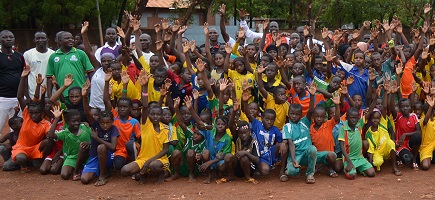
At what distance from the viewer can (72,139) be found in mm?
6027

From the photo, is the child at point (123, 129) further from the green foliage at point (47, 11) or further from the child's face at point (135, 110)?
the green foliage at point (47, 11)

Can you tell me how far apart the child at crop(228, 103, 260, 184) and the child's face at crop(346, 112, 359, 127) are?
110 cm

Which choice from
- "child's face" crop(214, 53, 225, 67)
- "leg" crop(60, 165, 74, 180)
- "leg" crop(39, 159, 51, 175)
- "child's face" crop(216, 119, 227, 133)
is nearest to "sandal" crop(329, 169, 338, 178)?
"child's face" crop(216, 119, 227, 133)

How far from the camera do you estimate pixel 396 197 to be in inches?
203

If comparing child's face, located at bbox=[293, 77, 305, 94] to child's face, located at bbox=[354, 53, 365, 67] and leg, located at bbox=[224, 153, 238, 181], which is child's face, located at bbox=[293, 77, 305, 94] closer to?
child's face, located at bbox=[354, 53, 365, 67]

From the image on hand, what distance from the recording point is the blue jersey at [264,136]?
5906 millimetres

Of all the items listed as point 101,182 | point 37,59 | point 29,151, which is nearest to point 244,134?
point 101,182

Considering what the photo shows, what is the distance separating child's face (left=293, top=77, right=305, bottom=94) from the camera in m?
6.30

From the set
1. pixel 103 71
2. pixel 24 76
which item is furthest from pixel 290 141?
pixel 24 76

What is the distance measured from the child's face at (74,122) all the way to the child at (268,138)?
76.2 inches

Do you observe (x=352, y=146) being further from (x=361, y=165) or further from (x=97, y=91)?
(x=97, y=91)

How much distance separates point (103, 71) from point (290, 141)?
101 inches

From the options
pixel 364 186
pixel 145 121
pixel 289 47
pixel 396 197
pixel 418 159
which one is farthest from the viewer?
pixel 289 47

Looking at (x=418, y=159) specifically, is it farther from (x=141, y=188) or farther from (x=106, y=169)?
(x=106, y=169)
